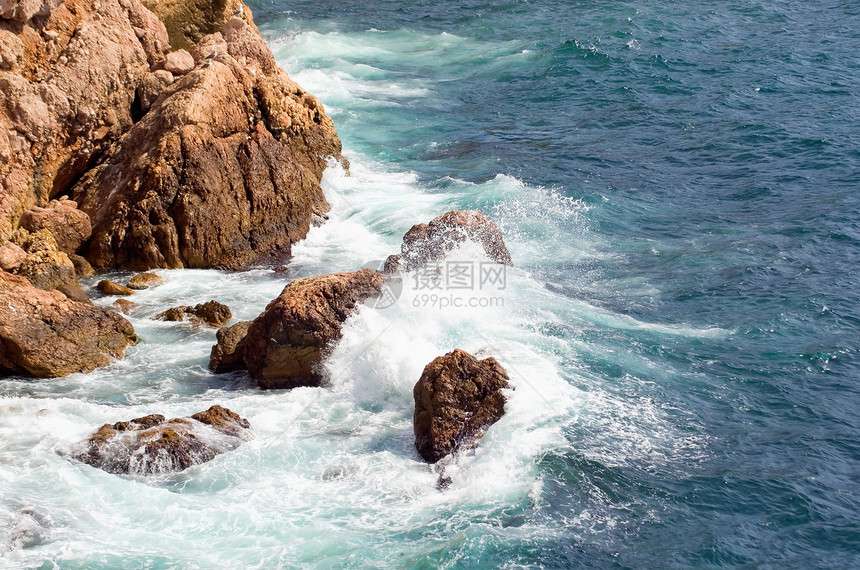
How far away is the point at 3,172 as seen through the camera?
14758 mm

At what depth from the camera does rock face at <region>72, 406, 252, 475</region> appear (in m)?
10.5

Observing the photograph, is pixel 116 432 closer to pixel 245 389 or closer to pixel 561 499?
pixel 245 389

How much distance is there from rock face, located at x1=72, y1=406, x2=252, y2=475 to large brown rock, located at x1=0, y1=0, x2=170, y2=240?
5243mm

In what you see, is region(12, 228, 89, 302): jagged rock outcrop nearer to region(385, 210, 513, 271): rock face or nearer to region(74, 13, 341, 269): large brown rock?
region(74, 13, 341, 269): large brown rock

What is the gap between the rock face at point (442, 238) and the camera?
51.0ft

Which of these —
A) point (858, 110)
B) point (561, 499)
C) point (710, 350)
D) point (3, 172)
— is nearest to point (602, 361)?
point (710, 350)

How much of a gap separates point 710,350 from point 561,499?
16.1 ft

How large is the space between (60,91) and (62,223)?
2.43 meters

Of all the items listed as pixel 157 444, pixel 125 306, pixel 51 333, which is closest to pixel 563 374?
pixel 157 444

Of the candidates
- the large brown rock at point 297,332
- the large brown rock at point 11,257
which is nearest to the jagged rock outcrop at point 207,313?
the large brown rock at point 297,332

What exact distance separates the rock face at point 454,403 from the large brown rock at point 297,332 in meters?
1.87

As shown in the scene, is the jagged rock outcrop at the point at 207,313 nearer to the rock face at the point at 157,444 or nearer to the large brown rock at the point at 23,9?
the rock face at the point at 157,444

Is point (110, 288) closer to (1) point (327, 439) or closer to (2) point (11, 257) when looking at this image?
(2) point (11, 257)

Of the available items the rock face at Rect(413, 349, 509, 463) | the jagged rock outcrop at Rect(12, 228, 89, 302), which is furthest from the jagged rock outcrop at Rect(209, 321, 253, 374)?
the rock face at Rect(413, 349, 509, 463)
